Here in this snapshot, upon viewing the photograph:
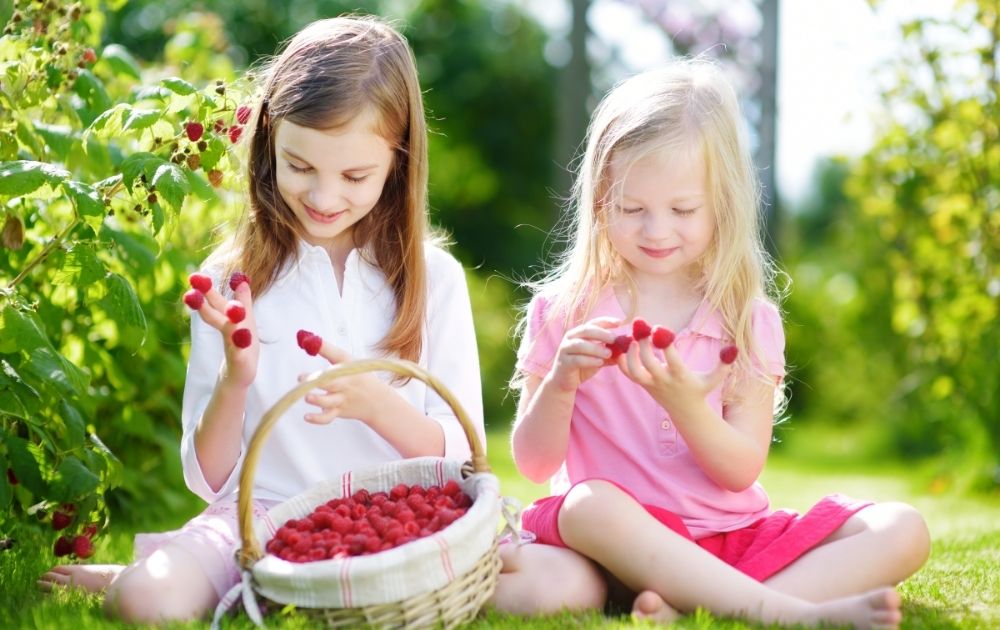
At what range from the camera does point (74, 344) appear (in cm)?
301

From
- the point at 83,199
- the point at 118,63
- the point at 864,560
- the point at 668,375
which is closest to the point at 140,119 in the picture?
the point at 83,199

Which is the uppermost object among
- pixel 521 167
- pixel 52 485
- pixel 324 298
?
pixel 324 298

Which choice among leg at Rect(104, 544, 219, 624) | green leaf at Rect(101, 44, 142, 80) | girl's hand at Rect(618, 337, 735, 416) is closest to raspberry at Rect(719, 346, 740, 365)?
girl's hand at Rect(618, 337, 735, 416)

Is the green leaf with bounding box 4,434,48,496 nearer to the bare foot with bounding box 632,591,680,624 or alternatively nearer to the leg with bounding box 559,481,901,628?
the leg with bounding box 559,481,901,628

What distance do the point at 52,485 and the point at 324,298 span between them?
2.28 feet

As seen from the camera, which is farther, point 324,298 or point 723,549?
point 324,298

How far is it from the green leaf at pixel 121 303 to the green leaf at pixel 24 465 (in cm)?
31

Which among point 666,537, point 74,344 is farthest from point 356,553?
point 74,344

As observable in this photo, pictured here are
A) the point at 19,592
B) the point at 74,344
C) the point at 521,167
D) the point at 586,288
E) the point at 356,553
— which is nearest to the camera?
the point at 356,553

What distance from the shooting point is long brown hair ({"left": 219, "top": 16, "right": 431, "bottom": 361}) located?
8.21 ft

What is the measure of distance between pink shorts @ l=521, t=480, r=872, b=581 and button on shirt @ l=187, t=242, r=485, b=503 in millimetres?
244

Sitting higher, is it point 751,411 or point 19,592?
point 751,411

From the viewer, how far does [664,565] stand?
7.11 feet

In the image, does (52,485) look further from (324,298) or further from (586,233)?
(586,233)
